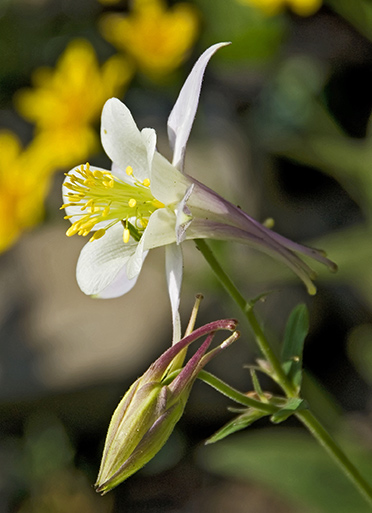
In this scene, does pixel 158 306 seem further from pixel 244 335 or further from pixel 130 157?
pixel 130 157

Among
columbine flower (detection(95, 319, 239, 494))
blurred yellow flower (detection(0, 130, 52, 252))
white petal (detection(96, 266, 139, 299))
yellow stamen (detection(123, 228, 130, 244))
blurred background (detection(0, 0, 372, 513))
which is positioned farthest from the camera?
blurred background (detection(0, 0, 372, 513))

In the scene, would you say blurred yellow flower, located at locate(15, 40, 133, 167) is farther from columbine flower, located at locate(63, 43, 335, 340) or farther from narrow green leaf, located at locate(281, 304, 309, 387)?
narrow green leaf, located at locate(281, 304, 309, 387)

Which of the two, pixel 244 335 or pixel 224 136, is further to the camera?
pixel 224 136

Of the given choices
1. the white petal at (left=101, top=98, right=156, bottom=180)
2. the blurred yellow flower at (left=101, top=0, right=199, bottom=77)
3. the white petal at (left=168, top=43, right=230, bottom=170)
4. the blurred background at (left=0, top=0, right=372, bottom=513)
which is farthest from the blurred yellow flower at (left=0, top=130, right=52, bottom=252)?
the white petal at (left=168, top=43, right=230, bottom=170)

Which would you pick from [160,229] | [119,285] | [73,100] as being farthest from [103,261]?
[73,100]

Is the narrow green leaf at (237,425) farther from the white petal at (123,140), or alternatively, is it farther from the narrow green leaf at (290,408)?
the white petal at (123,140)

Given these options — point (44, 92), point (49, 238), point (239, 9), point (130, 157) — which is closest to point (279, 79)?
point (239, 9)

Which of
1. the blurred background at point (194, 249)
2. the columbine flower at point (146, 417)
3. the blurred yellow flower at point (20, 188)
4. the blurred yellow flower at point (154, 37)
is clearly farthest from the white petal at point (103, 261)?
the blurred yellow flower at point (154, 37)
